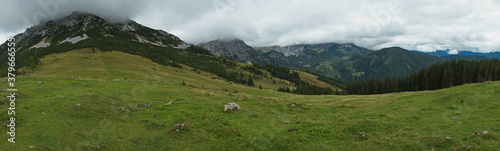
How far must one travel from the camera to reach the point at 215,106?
1299 inches

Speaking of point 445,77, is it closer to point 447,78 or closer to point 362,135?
point 447,78

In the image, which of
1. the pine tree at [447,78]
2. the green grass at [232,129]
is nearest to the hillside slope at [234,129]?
the green grass at [232,129]

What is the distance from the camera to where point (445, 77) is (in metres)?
98.2

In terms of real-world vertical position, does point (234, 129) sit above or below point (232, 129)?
below

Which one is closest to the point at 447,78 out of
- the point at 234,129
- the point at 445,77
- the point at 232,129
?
the point at 445,77

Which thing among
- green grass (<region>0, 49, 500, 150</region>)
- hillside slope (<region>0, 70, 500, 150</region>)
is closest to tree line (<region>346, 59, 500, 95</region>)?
green grass (<region>0, 49, 500, 150</region>)

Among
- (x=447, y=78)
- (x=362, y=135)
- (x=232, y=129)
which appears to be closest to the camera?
(x=362, y=135)

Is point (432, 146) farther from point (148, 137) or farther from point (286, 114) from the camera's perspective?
point (148, 137)

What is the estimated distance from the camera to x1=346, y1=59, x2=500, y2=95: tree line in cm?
9292

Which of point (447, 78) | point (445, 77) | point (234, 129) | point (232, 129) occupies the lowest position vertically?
point (234, 129)

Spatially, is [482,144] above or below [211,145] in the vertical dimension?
above

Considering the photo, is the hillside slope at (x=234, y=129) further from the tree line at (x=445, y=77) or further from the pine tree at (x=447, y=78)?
the tree line at (x=445, y=77)

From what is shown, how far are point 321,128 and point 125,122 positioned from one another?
2208cm

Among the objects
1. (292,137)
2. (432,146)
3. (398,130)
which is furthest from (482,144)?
(292,137)
